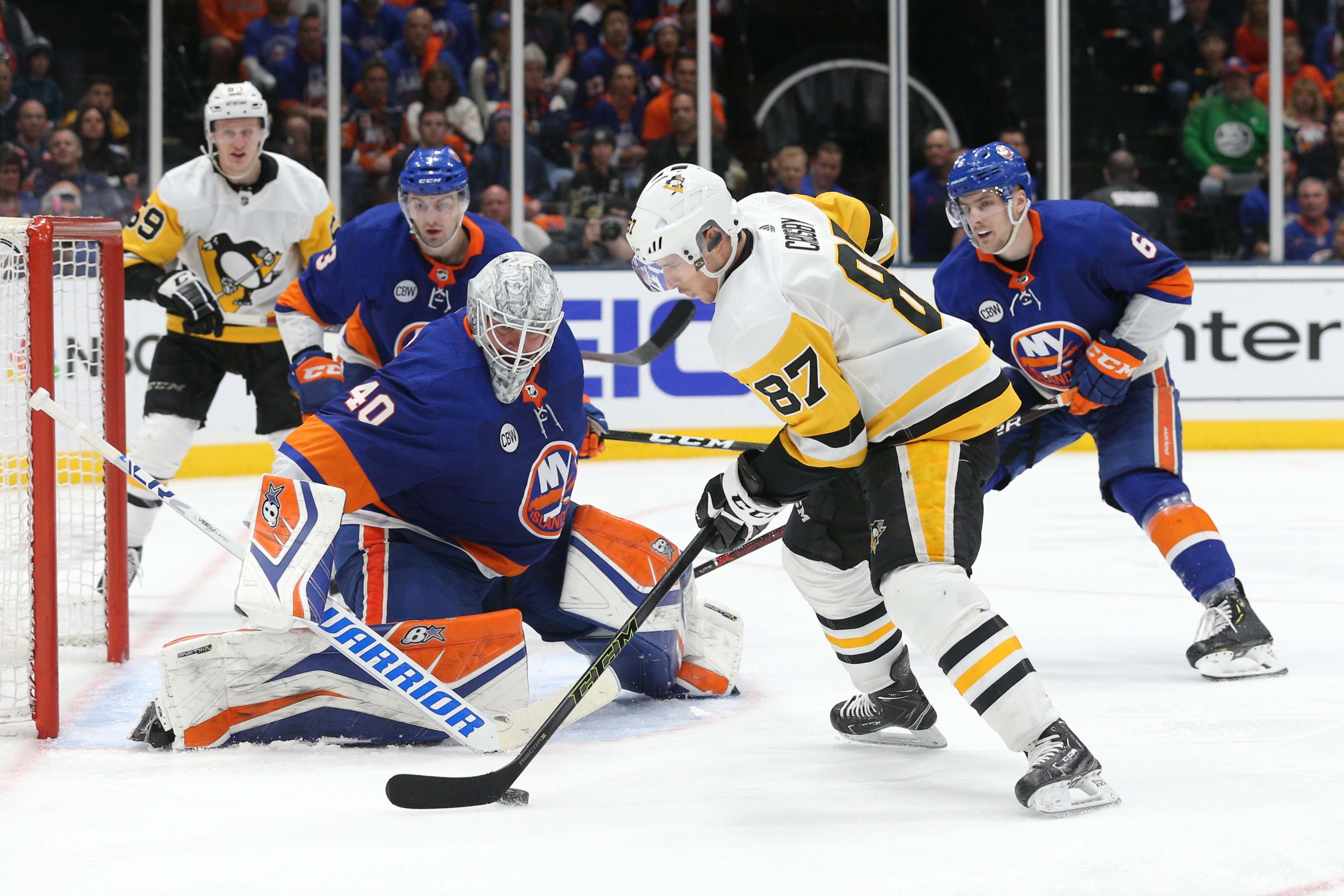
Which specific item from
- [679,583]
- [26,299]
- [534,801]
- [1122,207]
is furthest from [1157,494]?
[1122,207]

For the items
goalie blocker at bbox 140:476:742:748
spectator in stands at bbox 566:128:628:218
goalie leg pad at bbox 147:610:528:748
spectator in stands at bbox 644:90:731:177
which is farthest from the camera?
spectator in stands at bbox 644:90:731:177

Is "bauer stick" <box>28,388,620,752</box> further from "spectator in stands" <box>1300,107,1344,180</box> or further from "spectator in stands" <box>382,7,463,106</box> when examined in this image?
"spectator in stands" <box>1300,107,1344,180</box>

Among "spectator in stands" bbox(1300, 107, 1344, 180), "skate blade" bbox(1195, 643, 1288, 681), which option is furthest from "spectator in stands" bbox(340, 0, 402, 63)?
"skate blade" bbox(1195, 643, 1288, 681)

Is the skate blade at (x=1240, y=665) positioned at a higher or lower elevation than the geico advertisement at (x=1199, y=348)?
lower

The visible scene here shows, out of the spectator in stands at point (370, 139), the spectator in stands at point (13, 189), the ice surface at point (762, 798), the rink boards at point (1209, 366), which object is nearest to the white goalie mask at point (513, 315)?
the ice surface at point (762, 798)

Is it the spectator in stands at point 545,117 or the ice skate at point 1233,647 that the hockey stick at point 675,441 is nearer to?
the ice skate at point 1233,647

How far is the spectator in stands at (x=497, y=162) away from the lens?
6980 millimetres

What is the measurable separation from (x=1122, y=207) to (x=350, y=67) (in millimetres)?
3562

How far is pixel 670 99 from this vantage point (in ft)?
23.7

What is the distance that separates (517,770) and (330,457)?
61 centimetres

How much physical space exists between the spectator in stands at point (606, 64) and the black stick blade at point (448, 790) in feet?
17.7

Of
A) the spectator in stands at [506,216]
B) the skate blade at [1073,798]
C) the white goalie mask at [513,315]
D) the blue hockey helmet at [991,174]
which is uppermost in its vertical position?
the spectator in stands at [506,216]

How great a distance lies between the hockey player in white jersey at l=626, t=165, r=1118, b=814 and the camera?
2.10 m

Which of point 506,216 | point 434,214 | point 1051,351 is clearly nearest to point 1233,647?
point 1051,351
